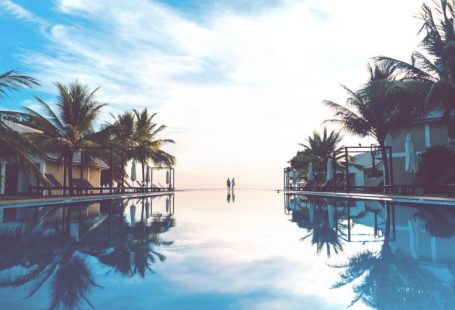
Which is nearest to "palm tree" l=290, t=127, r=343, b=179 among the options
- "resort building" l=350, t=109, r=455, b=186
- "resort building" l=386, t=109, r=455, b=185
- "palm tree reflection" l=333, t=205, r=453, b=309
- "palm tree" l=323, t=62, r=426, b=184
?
"resort building" l=350, t=109, r=455, b=186

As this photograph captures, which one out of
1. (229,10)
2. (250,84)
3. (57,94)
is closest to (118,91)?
(57,94)

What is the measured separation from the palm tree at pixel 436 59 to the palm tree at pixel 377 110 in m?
0.58

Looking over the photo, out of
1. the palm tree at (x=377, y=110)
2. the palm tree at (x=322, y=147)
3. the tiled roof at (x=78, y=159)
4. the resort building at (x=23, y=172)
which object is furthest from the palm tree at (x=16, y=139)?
the palm tree at (x=322, y=147)

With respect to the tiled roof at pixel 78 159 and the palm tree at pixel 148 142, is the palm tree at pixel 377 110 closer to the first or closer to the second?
the palm tree at pixel 148 142

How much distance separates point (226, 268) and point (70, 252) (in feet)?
5.96

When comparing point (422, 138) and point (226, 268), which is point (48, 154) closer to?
point (226, 268)

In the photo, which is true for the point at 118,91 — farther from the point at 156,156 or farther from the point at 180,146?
the point at 180,146

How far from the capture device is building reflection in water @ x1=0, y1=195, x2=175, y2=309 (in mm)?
2820

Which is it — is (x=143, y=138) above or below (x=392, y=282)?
above

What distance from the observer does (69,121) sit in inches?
647

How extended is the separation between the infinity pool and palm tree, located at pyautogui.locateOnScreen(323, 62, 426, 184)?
9508mm

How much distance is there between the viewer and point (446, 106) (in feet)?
44.2

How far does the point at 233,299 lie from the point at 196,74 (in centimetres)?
1271

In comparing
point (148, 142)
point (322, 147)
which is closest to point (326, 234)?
point (148, 142)
